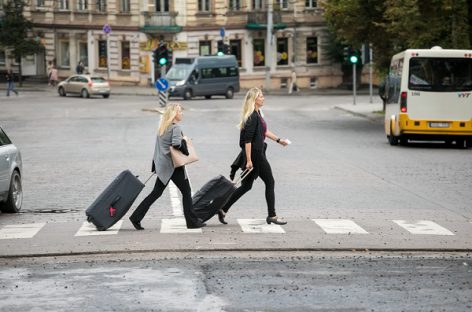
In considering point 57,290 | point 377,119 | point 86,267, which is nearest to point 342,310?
point 57,290

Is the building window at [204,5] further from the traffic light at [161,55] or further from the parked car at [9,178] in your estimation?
the parked car at [9,178]

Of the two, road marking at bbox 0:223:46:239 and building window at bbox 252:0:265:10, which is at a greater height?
building window at bbox 252:0:265:10

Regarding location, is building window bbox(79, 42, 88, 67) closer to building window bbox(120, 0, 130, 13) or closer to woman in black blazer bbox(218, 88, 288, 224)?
building window bbox(120, 0, 130, 13)

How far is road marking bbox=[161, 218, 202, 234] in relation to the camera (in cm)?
1464

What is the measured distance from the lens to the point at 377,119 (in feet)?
159

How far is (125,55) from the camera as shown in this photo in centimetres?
8244

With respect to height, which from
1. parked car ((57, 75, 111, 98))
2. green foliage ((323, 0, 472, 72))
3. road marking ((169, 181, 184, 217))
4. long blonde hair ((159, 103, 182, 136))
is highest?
green foliage ((323, 0, 472, 72))

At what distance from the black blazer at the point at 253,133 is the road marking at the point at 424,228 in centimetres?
206

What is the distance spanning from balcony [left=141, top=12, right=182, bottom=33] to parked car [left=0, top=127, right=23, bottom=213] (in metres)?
62.9

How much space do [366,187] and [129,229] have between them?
22.0ft

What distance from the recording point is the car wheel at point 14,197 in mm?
17330

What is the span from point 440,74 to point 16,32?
1902 inches

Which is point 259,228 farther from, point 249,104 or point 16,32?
point 16,32

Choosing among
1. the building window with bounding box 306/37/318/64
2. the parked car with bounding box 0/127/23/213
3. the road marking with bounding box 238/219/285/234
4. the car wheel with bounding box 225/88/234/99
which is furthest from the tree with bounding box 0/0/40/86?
the road marking with bounding box 238/219/285/234
